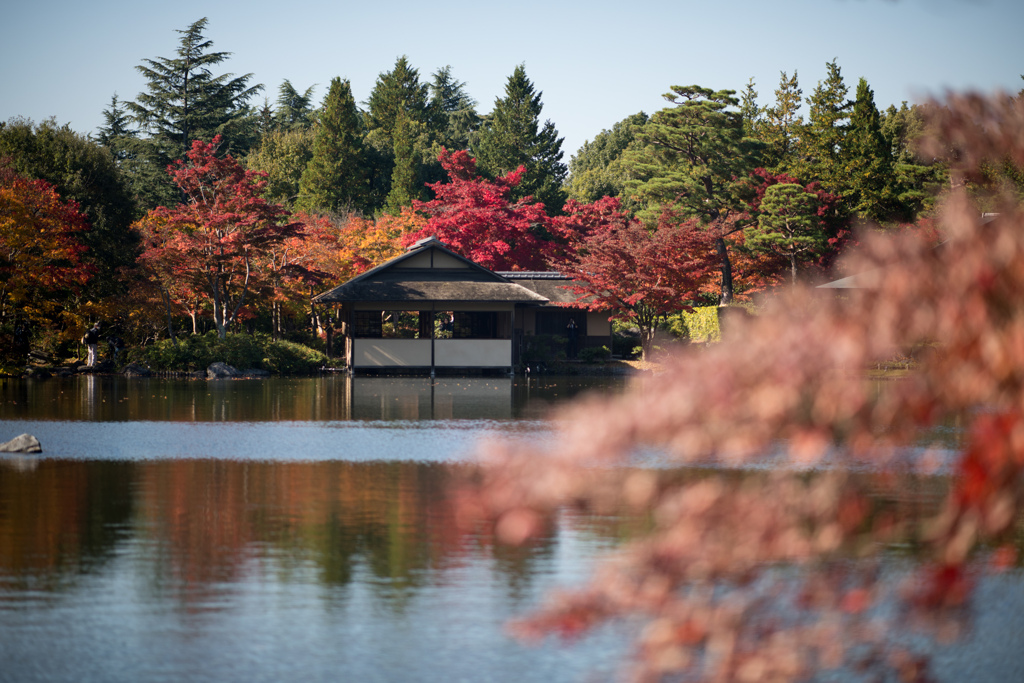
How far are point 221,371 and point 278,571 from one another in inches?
1026

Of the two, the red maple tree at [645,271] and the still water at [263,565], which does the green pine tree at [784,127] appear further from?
the still water at [263,565]

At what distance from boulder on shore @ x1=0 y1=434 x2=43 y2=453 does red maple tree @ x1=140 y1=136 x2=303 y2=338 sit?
1992 centimetres

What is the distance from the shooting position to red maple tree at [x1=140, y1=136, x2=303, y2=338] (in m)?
34.6

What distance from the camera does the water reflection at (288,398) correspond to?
68.3 ft

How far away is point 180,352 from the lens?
34.2 meters

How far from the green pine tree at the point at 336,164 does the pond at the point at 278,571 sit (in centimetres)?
4116

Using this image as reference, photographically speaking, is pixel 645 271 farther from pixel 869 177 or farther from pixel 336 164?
pixel 336 164

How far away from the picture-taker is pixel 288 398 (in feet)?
83.0

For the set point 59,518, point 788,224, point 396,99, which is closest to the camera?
point 59,518

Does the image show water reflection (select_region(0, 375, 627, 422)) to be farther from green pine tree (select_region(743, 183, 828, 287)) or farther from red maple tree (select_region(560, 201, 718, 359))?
green pine tree (select_region(743, 183, 828, 287))

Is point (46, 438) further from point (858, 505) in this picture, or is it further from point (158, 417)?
point (858, 505)

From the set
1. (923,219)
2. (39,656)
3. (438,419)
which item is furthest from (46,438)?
(923,219)

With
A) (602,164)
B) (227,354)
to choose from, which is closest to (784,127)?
(602,164)

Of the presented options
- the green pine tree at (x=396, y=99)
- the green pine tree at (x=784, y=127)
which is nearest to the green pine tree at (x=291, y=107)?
the green pine tree at (x=396, y=99)
